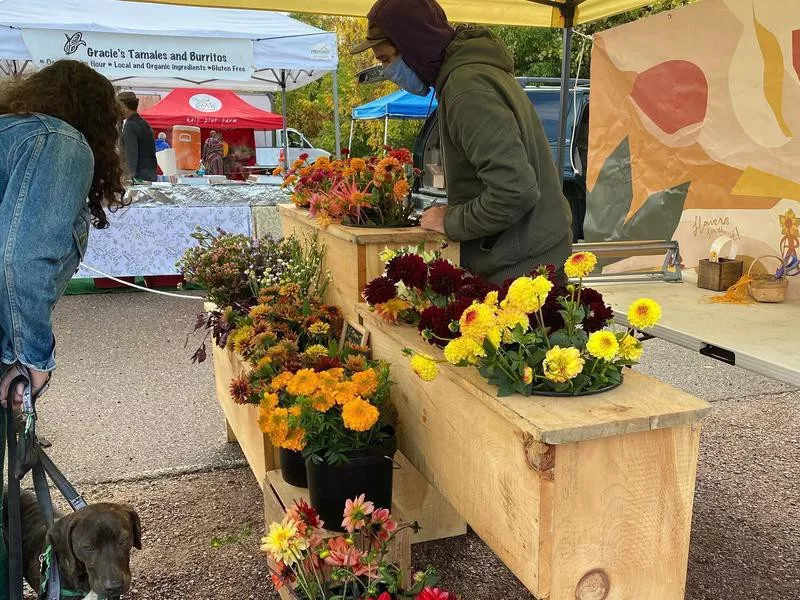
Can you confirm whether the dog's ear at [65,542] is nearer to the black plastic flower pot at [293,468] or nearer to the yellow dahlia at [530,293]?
the black plastic flower pot at [293,468]

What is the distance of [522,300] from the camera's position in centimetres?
148

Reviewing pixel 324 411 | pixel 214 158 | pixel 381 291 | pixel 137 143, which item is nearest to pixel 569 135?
pixel 214 158

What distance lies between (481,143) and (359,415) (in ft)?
2.79

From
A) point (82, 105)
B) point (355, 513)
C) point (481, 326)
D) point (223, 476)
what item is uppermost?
point (82, 105)

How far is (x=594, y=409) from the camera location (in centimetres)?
144

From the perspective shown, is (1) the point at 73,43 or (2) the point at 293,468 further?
(1) the point at 73,43

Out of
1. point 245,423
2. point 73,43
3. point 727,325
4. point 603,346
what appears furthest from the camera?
point 73,43

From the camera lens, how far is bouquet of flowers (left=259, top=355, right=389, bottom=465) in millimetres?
1865

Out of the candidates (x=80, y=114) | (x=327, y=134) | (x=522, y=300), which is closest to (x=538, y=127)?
(x=522, y=300)

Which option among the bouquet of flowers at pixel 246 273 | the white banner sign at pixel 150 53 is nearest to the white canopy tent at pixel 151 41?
the white banner sign at pixel 150 53

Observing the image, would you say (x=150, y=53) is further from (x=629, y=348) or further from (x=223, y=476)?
(x=629, y=348)

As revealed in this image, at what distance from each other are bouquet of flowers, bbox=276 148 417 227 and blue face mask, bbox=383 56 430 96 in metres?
0.27

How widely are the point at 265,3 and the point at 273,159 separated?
589 inches

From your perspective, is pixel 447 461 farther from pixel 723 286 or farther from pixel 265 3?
pixel 265 3
